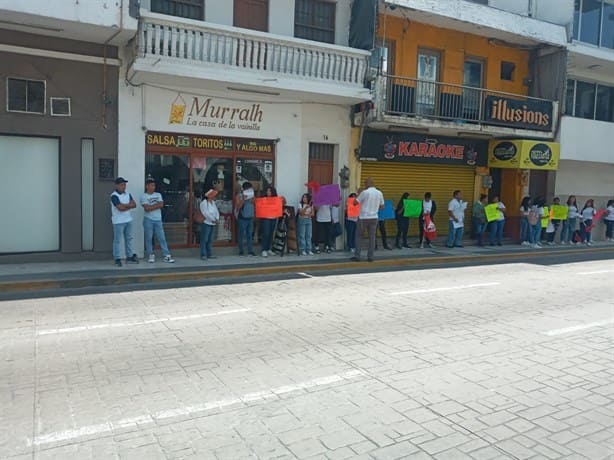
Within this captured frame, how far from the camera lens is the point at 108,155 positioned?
11938 millimetres

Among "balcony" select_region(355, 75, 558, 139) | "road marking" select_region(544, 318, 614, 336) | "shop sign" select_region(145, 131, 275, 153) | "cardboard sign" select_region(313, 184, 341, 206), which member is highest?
"balcony" select_region(355, 75, 558, 139)

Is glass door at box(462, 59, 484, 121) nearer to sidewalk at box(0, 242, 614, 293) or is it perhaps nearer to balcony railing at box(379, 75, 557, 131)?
balcony railing at box(379, 75, 557, 131)

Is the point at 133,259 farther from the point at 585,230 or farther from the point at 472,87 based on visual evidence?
the point at 585,230

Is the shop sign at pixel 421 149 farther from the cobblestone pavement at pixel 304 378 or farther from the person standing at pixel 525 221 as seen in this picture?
the cobblestone pavement at pixel 304 378

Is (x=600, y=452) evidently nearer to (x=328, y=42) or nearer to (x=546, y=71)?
(x=328, y=42)

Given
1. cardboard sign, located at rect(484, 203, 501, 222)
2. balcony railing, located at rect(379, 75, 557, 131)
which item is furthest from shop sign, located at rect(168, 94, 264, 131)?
cardboard sign, located at rect(484, 203, 501, 222)

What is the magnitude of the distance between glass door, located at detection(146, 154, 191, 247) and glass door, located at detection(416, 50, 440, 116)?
7843mm

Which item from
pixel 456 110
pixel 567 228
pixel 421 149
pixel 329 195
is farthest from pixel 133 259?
pixel 567 228

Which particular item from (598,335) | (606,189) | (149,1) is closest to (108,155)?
(149,1)

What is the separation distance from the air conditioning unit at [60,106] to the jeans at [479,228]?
1290cm

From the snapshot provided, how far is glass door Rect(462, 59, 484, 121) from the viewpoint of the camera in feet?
57.3

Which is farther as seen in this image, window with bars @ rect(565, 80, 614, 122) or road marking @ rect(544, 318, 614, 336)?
window with bars @ rect(565, 80, 614, 122)

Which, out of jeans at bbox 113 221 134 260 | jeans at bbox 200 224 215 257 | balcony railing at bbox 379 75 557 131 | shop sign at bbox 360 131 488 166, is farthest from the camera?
balcony railing at bbox 379 75 557 131

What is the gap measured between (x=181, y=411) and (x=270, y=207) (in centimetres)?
923
